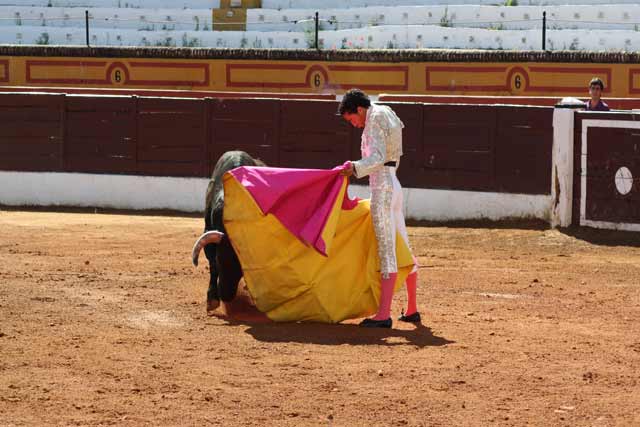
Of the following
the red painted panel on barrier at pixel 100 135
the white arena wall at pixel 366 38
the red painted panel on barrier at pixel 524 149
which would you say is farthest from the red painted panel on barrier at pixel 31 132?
the white arena wall at pixel 366 38

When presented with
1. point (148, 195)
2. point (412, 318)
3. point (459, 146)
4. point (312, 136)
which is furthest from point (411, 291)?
point (148, 195)

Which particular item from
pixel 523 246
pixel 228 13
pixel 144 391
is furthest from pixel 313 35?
pixel 144 391

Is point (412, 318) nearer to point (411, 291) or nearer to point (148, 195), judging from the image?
point (411, 291)

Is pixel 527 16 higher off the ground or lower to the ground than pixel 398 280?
higher

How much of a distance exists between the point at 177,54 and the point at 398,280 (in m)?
13.0

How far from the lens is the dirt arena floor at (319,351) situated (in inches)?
216

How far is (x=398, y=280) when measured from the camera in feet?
24.1

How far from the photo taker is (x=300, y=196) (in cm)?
747

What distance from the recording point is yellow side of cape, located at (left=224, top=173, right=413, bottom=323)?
7.36 meters

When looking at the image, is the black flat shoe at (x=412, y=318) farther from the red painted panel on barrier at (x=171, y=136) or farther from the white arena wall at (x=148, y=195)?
the red painted panel on barrier at (x=171, y=136)

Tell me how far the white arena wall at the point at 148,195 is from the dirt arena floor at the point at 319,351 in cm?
237

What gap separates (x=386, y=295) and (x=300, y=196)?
773 mm

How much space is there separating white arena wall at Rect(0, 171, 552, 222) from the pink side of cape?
5229 mm

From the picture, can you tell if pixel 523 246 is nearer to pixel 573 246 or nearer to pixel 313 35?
pixel 573 246
